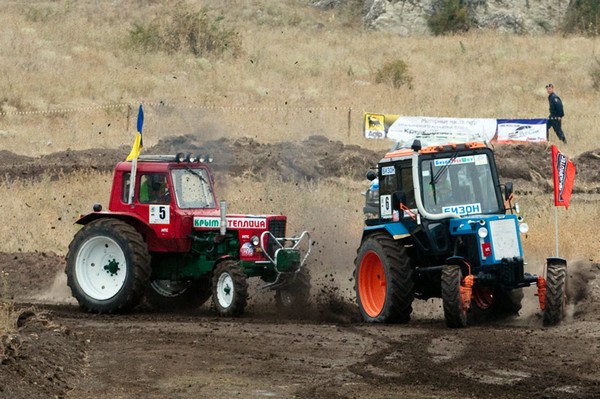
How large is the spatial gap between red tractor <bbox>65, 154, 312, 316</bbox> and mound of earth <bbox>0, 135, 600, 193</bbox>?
10.2 m

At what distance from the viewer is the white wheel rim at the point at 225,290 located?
1628cm

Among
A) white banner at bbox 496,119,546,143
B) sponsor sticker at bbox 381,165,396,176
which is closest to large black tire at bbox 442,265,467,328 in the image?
sponsor sticker at bbox 381,165,396,176

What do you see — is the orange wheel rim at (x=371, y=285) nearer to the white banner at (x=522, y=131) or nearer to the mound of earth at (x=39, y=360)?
the mound of earth at (x=39, y=360)

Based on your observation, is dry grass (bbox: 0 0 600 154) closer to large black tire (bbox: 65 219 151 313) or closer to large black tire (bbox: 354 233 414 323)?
large black tire (bbox: 65 219 151 313)

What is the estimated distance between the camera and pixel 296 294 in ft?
56.3

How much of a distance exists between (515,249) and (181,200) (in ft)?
17.2

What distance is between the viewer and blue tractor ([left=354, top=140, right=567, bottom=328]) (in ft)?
47.4

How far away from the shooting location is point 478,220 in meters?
14.6

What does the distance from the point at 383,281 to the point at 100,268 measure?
14.1ft

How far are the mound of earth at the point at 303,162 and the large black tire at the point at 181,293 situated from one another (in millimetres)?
9607

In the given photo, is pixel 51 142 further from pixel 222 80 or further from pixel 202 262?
pixel 202 262

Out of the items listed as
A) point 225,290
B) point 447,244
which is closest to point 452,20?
point 225,290

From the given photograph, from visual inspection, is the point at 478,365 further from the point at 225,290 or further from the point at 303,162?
the point at 303,162

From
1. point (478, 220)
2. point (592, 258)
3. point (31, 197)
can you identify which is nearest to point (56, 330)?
point (478, 220)
